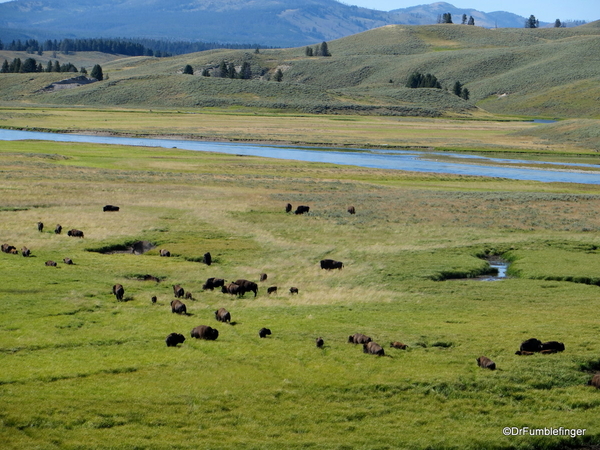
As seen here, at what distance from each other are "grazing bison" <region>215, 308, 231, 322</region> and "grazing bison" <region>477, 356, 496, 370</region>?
24.9 ft

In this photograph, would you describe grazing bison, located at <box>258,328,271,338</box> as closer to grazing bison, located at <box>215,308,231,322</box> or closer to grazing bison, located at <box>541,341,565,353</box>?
grazing bison, located at <box>215,308,231,322</box>

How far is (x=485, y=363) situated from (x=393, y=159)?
227 feet

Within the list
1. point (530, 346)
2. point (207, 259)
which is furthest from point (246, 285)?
point (530, 346)

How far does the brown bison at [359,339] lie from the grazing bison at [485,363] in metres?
3.01

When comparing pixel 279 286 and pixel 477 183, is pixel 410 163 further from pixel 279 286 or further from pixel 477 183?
pixel 279 286

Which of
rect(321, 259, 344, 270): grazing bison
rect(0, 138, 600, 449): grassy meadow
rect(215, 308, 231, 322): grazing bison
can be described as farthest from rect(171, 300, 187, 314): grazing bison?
A: rect(321, 259, 344, 270): grazing bison

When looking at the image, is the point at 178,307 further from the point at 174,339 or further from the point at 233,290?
the point at 233,290

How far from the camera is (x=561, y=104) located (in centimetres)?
19700

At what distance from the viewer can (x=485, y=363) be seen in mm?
18203

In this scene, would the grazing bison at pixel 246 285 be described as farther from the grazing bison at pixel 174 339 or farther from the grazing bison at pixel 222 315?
the grazing bison at pixel 174 339

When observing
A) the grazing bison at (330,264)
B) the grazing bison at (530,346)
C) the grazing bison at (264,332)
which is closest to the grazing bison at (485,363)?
the grazing bison at (530,346)

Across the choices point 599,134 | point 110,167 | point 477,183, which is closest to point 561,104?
point 599,134

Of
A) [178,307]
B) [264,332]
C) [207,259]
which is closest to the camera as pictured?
[264,332]

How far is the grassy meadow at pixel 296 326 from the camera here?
48.8ft
